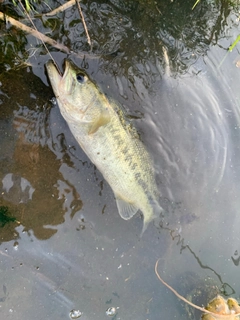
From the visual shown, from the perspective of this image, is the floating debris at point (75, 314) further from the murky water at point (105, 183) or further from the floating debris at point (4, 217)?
the floating debris at point (4, 217)

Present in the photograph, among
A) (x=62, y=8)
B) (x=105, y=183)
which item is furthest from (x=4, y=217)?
(x=62, y=8)

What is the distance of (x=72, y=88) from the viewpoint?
135 inches

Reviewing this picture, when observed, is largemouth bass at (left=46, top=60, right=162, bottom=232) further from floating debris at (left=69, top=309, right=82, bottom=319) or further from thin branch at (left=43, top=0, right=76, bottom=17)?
floating debris at (left=69, top=309, right=82, bottom=319)

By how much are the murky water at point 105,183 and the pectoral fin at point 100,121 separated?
485mm

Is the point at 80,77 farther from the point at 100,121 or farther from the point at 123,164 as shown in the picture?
the point at 123,164

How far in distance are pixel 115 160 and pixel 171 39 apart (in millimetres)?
1750

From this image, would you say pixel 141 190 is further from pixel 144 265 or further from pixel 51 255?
pixel 51 255

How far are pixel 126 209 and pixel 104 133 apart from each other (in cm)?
99

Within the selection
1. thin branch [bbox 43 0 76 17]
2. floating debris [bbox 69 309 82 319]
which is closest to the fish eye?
thin branch [bbox 43 0 76 17]

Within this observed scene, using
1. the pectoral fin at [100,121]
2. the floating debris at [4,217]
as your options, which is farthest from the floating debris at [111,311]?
the pectoral fin at [100,121]

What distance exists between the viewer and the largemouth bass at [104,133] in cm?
345

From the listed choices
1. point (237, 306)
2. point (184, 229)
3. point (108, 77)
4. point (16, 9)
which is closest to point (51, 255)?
point (184, 229)

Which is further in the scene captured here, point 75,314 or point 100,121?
point 75,314

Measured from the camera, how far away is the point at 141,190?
3857 mm
